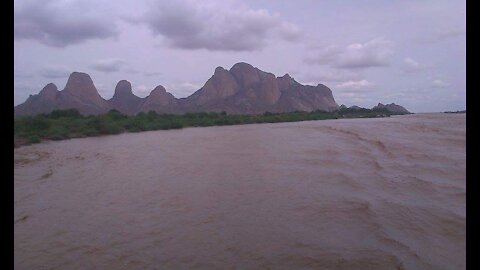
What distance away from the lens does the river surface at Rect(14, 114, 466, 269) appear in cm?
426

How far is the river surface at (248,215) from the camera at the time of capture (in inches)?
168

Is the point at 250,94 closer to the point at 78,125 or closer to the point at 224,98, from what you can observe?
the point at 224,98

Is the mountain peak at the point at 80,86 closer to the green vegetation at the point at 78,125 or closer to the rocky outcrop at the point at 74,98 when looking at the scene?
the rocky outcrop at the point at 74,98

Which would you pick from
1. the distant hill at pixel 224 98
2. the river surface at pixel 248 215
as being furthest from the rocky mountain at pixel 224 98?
the river surface at pixel 248 215

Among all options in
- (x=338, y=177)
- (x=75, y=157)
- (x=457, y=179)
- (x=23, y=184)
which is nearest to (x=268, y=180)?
(x=338, y=177)

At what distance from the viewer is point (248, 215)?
5.80m

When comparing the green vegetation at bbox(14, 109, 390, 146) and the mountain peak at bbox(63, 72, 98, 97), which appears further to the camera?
the mountain peak at bbox(63, 72, 98, 97)

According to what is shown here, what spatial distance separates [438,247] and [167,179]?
5944 mm

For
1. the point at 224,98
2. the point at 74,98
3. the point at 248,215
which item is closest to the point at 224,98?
the point at 224,98

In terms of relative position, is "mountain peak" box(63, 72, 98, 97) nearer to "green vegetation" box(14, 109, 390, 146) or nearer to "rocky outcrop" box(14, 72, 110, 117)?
"rocky outcrop" box(14, 72, 110, 117)

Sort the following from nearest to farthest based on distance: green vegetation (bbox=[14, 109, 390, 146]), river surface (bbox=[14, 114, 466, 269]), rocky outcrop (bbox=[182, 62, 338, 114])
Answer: river surface (bbox=[14, 114, 466, 269]) < green vegetation (bbox=[14, 109, 390, 146]) < rocky outcrop (bbox=[182, 62, 338, 114])

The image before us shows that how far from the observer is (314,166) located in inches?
402

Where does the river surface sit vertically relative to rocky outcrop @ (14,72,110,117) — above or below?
below

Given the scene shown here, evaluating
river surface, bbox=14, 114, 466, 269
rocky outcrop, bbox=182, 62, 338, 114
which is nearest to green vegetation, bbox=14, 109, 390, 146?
river surface, bbox=14, 114, 466, 269
